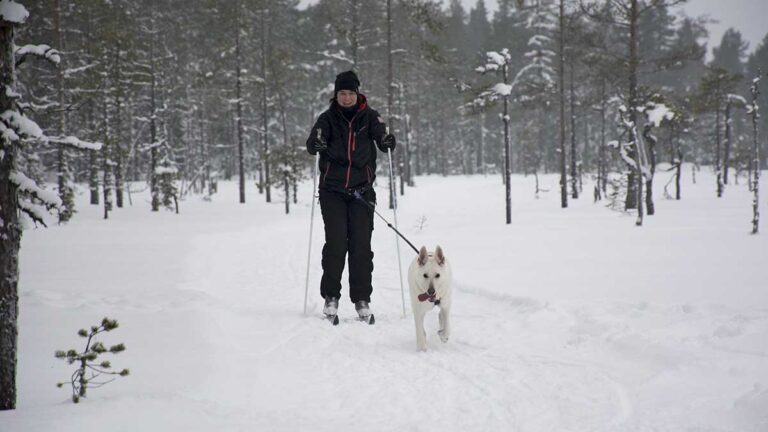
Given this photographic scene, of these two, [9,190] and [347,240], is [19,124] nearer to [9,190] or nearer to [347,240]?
[9,190]

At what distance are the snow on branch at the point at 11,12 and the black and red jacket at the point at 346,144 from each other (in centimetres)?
325

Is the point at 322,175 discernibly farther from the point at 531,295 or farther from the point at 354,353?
the point at 531,295

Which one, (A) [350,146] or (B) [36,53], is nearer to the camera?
(B) [36,53]

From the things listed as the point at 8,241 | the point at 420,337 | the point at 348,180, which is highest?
the point at 348,180

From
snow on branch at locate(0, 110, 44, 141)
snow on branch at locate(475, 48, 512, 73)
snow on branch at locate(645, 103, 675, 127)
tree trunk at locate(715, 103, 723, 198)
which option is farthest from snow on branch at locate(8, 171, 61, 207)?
tree trunk at locate(715, 103, 723, 198)

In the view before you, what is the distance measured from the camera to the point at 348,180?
616 cm

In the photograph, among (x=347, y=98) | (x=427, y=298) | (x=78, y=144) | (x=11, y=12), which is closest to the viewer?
(x=11, y=12)

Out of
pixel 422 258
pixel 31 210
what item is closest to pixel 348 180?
pixel 422 258

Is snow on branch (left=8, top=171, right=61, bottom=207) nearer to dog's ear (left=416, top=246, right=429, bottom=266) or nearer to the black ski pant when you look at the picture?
the black ski pant

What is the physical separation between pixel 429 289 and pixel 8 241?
3503mm

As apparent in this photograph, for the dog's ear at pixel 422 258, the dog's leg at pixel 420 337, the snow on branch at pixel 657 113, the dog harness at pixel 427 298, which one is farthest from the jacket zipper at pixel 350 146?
the snow on branch at pixel 657 113

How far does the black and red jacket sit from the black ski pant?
0.55 ft

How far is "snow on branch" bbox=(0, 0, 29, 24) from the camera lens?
3.17m

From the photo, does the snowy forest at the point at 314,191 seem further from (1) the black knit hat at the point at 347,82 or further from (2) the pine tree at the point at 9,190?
(1) the black knit hat at the point at 347,82
